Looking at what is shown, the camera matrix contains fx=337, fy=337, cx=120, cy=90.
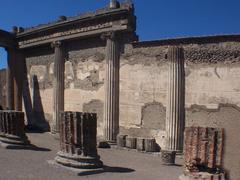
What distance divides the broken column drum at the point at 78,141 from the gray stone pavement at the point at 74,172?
1.09ft

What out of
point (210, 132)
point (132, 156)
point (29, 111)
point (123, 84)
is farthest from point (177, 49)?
point (29, 111)

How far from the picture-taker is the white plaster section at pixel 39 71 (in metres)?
18.3

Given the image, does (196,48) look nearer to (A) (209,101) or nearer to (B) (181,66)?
(B) (181,66)

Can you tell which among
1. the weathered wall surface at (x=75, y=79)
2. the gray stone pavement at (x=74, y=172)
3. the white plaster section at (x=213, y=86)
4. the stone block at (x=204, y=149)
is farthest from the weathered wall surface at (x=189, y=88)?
the stone block at (x=204, y=149)

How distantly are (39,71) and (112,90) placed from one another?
6.05m

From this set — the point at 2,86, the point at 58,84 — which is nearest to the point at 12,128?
the point at 58,84

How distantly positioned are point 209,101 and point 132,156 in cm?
336

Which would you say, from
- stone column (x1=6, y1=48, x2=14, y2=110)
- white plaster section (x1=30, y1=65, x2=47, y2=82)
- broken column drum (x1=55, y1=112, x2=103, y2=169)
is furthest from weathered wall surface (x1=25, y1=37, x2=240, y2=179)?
broken column drum (x1=55, y1=112, x2=103, y2=169)

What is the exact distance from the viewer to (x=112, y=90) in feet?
47.0

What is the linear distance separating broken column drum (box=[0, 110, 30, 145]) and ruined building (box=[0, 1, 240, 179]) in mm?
3980

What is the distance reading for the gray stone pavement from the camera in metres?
7.63

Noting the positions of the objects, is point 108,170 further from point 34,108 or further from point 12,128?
point 34,108

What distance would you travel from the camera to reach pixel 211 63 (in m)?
12.0

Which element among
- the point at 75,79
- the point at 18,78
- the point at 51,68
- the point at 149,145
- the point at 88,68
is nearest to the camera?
the point at 149,145
